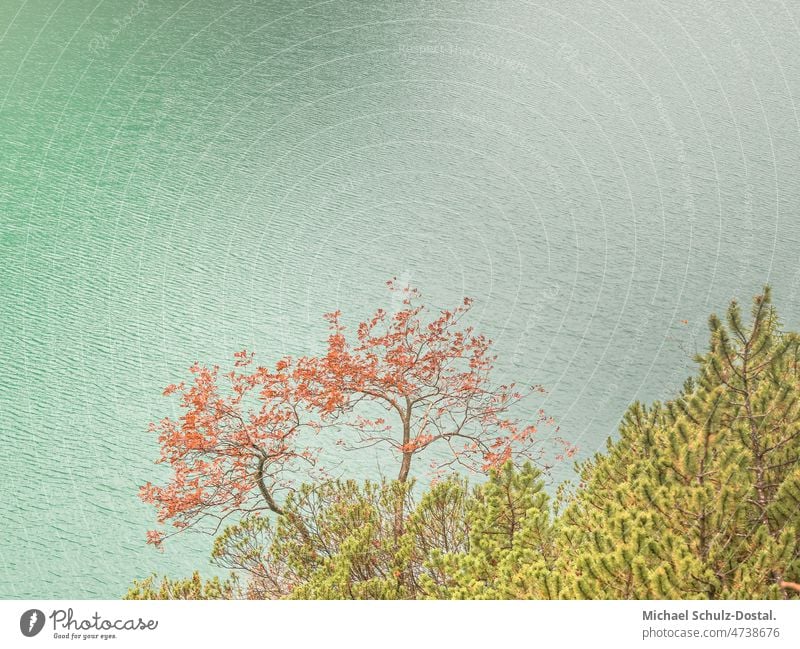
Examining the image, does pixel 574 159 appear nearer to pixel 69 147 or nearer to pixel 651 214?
pixel 651 214

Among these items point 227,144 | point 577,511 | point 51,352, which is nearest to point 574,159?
point 227,144

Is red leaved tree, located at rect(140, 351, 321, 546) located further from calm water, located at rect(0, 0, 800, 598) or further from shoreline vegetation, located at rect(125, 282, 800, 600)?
calm water, located at rect(0, 0, 800, 598)

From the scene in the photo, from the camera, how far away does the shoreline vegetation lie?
334cm

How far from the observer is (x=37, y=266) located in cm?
1288

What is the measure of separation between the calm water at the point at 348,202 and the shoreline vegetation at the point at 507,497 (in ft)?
5.42

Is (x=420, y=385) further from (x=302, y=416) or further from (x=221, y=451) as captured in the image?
(x=221, y=451)

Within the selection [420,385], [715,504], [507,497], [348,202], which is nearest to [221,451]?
[420,385]

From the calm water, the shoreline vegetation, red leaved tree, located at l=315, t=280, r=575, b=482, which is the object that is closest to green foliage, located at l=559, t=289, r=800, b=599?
the shoreline vegetation

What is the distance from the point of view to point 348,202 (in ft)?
44.9

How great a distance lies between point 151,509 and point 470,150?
8098 mm

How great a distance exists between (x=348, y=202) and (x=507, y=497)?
32.5 feet

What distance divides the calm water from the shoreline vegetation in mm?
1653

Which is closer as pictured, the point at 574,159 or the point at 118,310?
the point at 118,310
